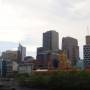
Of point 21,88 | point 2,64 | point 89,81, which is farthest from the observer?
point 2,64

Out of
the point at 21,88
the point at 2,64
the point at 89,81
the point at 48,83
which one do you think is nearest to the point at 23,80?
the point at 21,88

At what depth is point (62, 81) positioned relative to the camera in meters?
91.2

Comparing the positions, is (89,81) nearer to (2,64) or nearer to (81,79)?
(81,79)

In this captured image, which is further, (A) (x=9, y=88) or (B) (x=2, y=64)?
(B) (x=2, y=64)

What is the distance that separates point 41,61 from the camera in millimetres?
189500

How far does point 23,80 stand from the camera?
10488cm

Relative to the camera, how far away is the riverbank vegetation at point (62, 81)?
86812 millimetres

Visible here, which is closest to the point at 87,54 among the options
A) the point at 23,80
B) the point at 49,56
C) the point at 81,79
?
the point at 49,56

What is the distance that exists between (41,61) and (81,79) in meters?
103

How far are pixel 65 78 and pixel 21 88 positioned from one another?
57.4ft

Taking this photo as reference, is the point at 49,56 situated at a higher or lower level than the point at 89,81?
higher

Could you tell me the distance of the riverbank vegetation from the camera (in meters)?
86.8

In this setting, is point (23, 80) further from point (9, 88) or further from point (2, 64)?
point (2, 64)

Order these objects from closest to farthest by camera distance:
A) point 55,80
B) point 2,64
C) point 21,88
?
point 55,80, point 21,88, point 2,64
